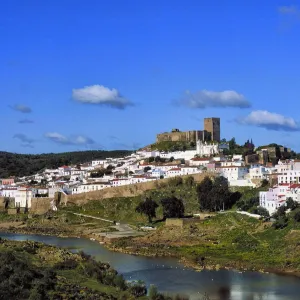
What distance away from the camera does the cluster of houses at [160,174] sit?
54.4m

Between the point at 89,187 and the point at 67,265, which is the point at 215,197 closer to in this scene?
the point at 67,265

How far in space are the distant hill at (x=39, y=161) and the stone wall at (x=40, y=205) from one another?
124 ft

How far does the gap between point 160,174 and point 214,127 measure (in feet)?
71.6

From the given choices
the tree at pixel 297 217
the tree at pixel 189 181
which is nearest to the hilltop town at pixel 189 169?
the tree at pixel 189 181

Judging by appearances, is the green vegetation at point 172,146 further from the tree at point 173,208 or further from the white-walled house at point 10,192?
the tree at point 173,208

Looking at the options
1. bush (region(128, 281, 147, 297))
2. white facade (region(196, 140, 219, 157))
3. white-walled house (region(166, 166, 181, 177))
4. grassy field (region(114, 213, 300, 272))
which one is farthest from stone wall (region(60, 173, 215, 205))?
bush (region(128, 281, 147, 297))

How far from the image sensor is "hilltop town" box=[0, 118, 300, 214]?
186ft

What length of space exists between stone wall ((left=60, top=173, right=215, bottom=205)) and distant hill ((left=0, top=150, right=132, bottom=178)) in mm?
41756

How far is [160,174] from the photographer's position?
68.4m

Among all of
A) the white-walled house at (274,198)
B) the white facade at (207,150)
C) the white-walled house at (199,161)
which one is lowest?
the white-walled house at (274,198)

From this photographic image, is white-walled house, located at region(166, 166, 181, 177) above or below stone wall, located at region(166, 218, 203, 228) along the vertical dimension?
above

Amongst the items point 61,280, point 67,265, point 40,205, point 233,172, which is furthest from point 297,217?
point 40,205

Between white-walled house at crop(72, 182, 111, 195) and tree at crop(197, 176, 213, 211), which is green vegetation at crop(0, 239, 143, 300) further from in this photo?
white-walled house at crop(72, 182, 111, 195)

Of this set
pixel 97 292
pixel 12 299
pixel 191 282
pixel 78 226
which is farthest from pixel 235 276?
pixel 78 226
